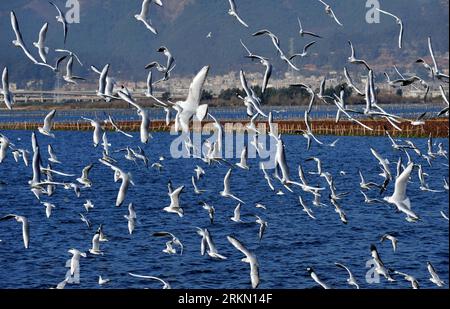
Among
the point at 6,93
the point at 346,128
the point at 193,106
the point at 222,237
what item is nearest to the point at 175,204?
the point at 193,106

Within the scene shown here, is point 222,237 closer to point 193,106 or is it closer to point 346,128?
point 193,106

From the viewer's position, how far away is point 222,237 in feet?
135

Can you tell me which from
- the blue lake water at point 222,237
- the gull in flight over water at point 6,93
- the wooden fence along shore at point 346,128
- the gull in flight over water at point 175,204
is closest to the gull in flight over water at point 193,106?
the gull in flight over water at point 175,204

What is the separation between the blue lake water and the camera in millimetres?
33000

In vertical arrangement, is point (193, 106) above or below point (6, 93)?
below

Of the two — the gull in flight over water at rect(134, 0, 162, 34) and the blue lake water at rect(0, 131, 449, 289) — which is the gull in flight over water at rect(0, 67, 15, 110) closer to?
the gull in flight over water at rect(134, 0, 162, 34)

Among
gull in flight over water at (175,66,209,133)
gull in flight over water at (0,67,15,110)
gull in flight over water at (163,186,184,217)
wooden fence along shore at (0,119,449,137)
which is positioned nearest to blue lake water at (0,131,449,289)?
gull in flight over water at (163,186,184,217)

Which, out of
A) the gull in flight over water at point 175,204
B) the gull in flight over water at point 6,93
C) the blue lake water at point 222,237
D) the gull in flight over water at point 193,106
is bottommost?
the blue lake water at point 222,237

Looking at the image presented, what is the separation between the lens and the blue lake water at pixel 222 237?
33.0 metres

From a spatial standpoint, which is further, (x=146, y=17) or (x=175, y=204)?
(x=146, y=17)

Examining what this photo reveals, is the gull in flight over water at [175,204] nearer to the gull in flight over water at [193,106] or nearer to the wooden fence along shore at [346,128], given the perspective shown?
the gull in flight over water at [193,106]

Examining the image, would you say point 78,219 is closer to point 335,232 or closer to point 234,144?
point 335,232
